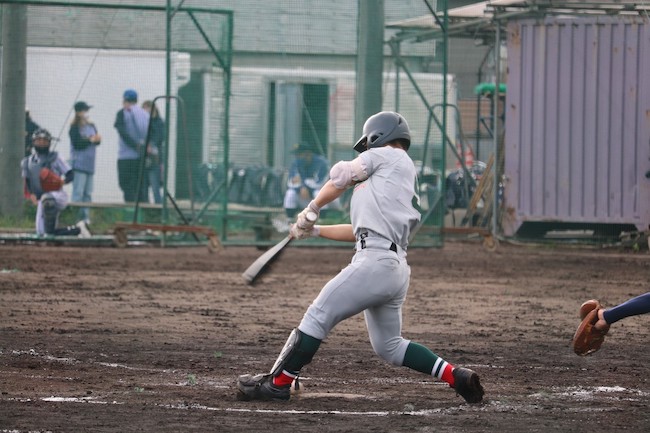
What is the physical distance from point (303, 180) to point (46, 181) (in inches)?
152

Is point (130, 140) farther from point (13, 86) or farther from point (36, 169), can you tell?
point (13, 86)

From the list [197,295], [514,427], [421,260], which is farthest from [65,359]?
[421,260]

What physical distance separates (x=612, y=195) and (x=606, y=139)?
2.74 feet

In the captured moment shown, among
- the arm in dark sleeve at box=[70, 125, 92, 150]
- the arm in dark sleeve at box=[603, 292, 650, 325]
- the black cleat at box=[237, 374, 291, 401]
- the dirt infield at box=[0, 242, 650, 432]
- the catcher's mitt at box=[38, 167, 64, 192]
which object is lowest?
the dirt infield at box=[0, 242, 650, 432]

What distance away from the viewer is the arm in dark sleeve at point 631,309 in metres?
7.48

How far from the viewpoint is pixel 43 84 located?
18.2 metres

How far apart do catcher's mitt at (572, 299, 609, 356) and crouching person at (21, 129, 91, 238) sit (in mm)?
12032

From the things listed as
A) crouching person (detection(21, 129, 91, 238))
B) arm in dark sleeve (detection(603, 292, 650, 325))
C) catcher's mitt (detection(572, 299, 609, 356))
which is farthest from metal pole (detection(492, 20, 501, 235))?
arm in dark sleeve (detection(603, 292, 650, 325))

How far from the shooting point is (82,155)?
1855cm

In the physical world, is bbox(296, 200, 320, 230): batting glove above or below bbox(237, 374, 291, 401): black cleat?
above

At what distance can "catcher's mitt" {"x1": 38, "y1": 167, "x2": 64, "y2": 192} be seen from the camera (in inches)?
723

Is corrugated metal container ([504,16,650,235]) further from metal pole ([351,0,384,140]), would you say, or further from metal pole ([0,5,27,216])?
metal pole ([0,5,27,216])

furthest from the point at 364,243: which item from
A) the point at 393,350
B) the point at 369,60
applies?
the point at 369,60

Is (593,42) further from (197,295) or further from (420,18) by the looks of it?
(197,295)
